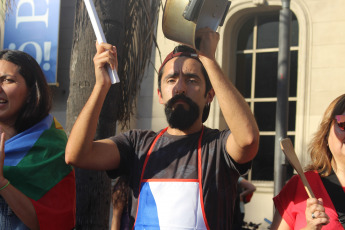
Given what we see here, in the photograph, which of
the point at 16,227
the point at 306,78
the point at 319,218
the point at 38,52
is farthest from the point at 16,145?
the point at 38,52

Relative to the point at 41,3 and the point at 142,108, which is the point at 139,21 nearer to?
the point at 142,108

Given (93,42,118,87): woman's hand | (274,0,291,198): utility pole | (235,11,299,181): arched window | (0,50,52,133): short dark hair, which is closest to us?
(93,42,118,87): woman's hand

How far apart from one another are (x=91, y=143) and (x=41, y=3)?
779cm

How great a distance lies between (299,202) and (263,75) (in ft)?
20.9

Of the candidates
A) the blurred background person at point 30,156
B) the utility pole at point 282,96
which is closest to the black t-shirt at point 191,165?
the blurred background person at point 30,156

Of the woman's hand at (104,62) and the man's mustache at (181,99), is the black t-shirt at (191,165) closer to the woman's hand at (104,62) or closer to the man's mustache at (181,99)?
the man's mustache at (181,99)

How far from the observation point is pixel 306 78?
7918 mm

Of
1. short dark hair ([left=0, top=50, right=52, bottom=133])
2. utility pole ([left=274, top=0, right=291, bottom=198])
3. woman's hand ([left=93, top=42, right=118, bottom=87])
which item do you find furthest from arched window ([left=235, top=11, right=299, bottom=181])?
woman's hand ([left=93, top=42, right=118, bottom=87])

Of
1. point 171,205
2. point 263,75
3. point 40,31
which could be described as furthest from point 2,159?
point 40,31

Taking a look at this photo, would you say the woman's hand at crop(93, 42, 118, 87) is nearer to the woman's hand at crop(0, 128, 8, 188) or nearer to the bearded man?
the bearded man

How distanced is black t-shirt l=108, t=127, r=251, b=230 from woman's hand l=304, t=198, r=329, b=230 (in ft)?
0.90

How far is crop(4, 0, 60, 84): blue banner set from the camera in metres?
9.30

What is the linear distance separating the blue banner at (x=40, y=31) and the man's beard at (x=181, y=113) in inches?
294

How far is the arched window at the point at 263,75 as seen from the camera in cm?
826
